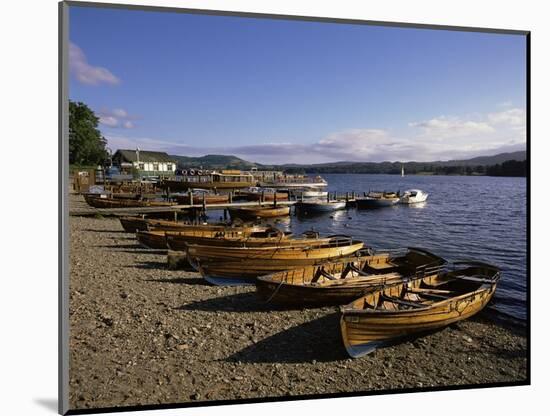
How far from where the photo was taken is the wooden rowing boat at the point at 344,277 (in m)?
5.43

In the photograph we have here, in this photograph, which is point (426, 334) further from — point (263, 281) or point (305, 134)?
point (305, 134)

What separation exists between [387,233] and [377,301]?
13.2 ft

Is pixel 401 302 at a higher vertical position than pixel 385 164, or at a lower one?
lower

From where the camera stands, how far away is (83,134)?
13.8 ft

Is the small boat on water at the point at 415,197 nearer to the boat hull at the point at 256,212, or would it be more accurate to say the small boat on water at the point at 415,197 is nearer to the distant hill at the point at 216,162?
the distant hill at the point at 216,162

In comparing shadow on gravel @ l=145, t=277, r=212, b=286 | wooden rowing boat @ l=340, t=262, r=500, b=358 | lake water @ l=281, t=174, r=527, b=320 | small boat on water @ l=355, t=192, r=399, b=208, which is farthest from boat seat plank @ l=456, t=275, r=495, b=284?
small boat on water @ l=355, t=192, r=399, b=208

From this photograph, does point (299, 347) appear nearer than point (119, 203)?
Yes

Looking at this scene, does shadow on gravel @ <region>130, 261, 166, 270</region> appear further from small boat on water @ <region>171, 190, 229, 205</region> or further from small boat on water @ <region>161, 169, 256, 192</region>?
small boat on water @ <region>161, 169, 256, 192</region>

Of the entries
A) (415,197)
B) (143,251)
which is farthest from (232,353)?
(143,251)

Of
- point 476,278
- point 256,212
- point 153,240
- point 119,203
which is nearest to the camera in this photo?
point 476,278

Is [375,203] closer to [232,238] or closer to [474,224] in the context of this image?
[232,238]

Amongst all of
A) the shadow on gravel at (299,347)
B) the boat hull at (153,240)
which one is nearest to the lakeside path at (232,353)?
the shadow on gravel at (299,347)

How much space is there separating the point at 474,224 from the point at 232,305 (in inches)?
133

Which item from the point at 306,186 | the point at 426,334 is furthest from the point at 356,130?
the point at 306,186
